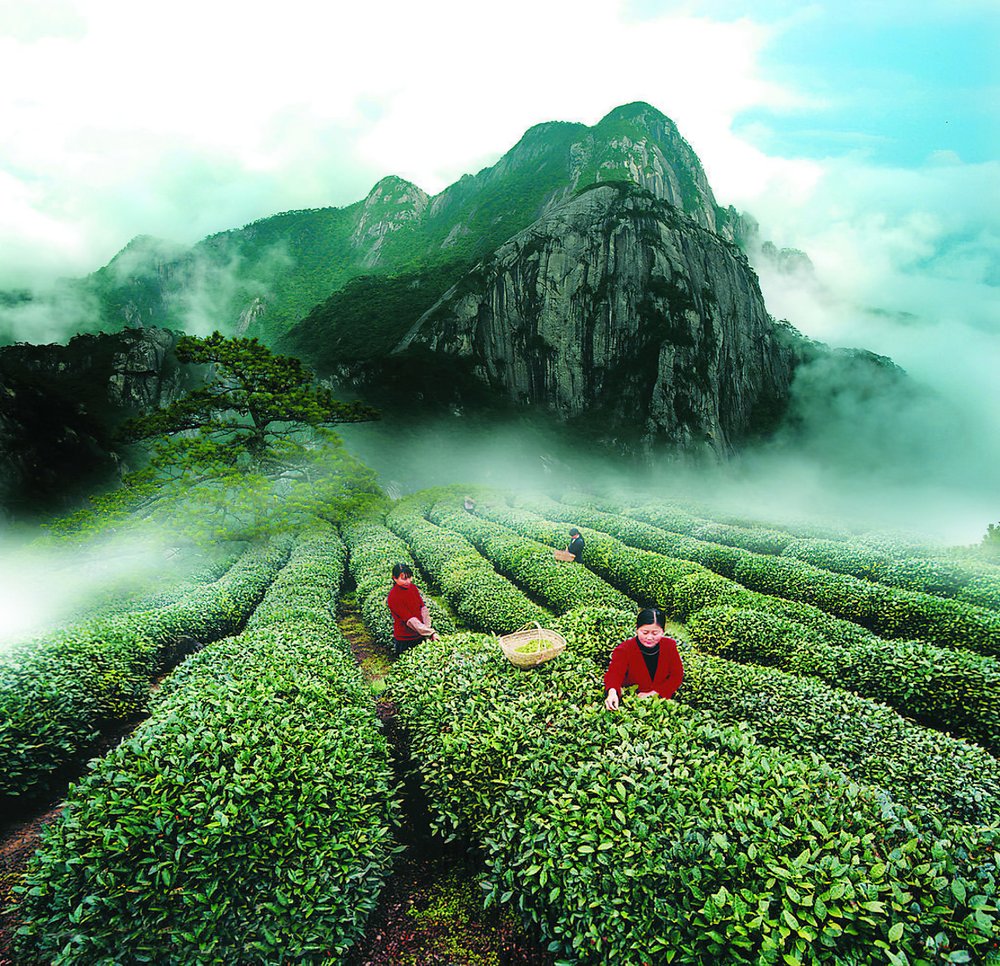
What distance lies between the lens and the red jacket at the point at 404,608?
8.97 m

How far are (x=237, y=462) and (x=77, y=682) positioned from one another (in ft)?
50.9

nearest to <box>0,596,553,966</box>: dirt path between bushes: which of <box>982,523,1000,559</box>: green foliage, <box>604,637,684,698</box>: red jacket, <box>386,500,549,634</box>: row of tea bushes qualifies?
A: <box>604,637,684,698</box>: red jacket

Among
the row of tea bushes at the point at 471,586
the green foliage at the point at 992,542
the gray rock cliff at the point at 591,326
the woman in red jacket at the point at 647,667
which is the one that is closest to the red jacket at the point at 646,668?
the woman in red jacket at the point at 647,667

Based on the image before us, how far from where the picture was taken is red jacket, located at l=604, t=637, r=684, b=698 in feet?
20.3

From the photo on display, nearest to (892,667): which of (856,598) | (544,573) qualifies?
(856,598)

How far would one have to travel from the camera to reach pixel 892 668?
841 centimetres

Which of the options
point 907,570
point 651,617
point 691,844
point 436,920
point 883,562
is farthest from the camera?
point 883,562

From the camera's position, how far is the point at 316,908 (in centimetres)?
404

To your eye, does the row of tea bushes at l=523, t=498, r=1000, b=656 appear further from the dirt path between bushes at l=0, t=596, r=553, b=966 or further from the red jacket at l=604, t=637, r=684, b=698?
the dirt path between bushes at l=0, t=596, r=553, b=966

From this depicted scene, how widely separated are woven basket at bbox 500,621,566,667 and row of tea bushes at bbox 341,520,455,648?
2.90 metres

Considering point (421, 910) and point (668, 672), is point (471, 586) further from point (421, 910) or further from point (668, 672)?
point (421, 910)

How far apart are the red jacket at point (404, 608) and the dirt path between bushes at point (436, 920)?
307 cm

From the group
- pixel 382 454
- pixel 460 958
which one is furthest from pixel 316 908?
pixel 382 454

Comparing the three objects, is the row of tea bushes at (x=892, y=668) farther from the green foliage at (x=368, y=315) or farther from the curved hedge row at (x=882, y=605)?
the green foliage at (x=368, y=315)
